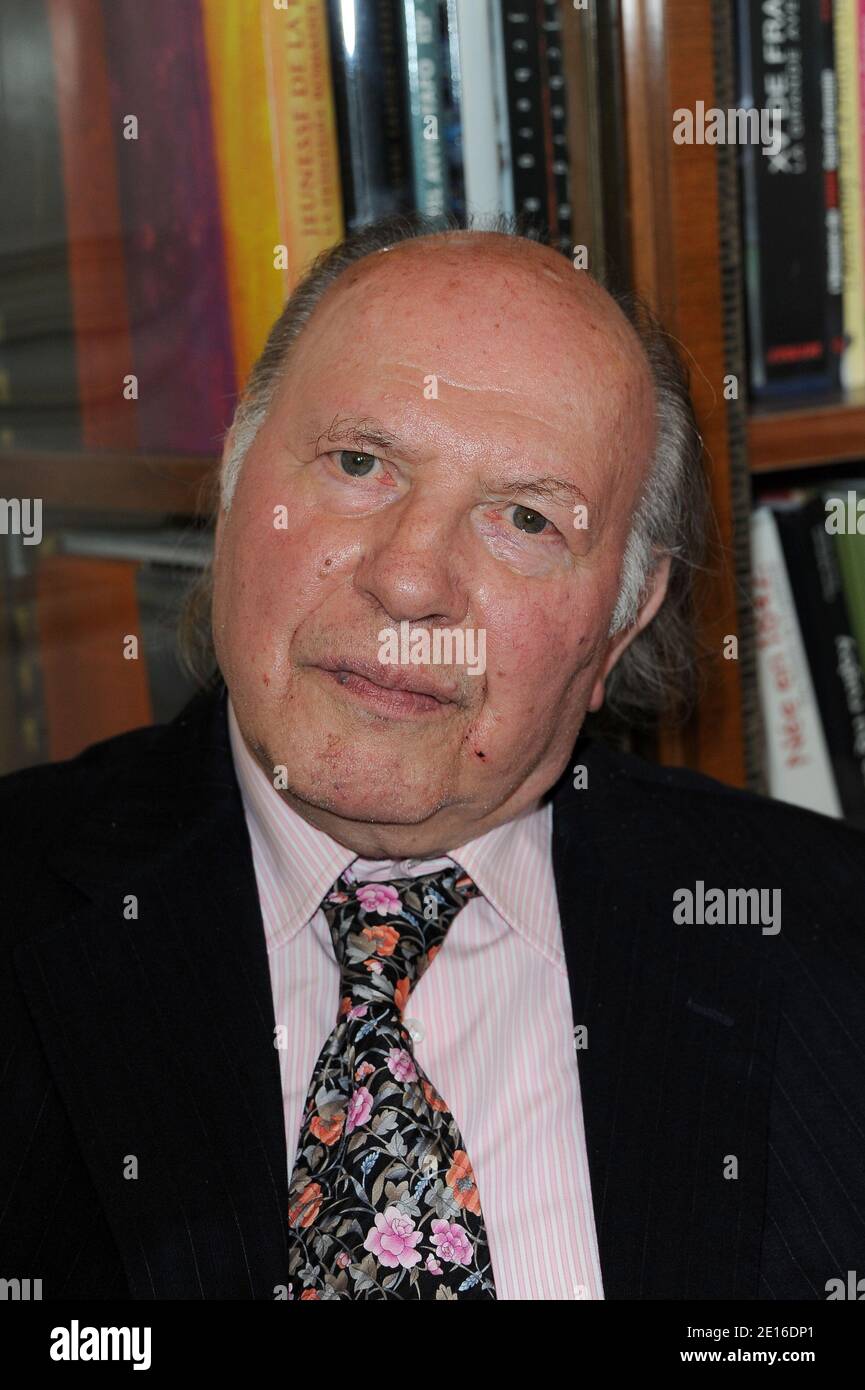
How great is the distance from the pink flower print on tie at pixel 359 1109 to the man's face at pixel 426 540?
20 centimetres

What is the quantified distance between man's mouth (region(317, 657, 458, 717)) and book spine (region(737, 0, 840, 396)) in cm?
65

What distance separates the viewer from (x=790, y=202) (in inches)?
62.0

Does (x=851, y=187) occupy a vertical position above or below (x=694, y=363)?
above

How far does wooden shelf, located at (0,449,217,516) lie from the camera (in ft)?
4.92

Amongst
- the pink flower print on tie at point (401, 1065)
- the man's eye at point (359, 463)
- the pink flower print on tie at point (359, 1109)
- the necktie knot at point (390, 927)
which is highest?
the man's eye at point (359, 463)

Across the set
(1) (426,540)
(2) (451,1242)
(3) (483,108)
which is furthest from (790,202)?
(2) (451,1242)

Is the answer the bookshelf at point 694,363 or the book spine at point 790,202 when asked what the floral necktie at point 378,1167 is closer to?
the bookshelf at point 694,363

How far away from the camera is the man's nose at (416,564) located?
1139 millimetres

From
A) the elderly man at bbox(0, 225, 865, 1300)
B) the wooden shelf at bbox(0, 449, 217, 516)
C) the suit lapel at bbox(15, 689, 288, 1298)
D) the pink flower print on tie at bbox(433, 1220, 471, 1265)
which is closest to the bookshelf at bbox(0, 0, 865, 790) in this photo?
the wooden shelf at bbox(0, 449, 217, 516)

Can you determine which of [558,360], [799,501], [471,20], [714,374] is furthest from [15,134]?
[799,501]

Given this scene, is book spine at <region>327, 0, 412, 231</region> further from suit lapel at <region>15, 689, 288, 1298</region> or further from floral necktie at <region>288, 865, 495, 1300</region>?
floral necktie at <region>288, 865, 495, 1300</region>

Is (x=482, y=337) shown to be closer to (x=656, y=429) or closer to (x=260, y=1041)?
(x=656, y=429)

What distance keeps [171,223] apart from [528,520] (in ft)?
1.59

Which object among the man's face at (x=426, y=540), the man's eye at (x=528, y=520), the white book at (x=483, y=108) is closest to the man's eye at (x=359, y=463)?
the man's face at (x=426, y=540)
